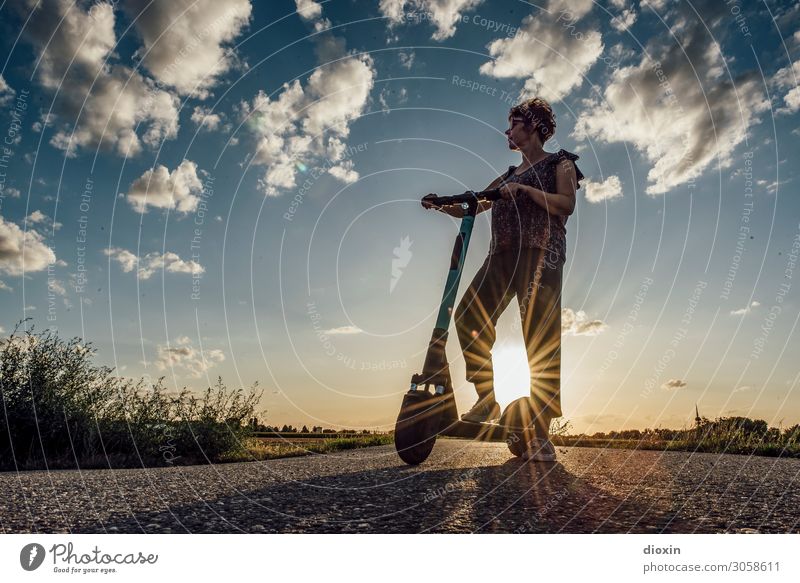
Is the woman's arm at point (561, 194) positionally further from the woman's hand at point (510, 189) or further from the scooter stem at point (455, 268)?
the scooter stem at point (455, 268)

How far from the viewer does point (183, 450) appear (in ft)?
26.9

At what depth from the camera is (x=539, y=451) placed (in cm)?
504

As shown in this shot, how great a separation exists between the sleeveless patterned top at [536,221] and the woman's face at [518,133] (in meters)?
0.31

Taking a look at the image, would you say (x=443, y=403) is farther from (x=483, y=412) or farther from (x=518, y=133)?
(x=518, y=133)

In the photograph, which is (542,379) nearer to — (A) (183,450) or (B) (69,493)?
(B) (69,493)

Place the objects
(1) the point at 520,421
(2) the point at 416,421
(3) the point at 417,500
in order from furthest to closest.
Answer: (1) the point at 520,421 < (2) the point at 416,421 < (3) the point at 417,500

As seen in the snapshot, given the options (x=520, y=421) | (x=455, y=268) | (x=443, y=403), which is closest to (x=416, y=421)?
(x=443, y=403)

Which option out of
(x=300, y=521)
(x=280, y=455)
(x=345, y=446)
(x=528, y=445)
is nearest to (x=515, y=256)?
(x=528, y=445)

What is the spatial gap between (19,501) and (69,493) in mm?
307

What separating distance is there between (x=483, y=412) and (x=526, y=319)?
99 cm

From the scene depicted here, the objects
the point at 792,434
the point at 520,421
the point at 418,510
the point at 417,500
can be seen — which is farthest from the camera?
the point at 792,434

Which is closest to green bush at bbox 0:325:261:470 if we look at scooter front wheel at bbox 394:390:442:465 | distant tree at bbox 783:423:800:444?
scooter front wheel at bbox 394:390:442:465

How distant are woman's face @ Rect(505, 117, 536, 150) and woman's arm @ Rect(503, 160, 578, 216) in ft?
1.68
